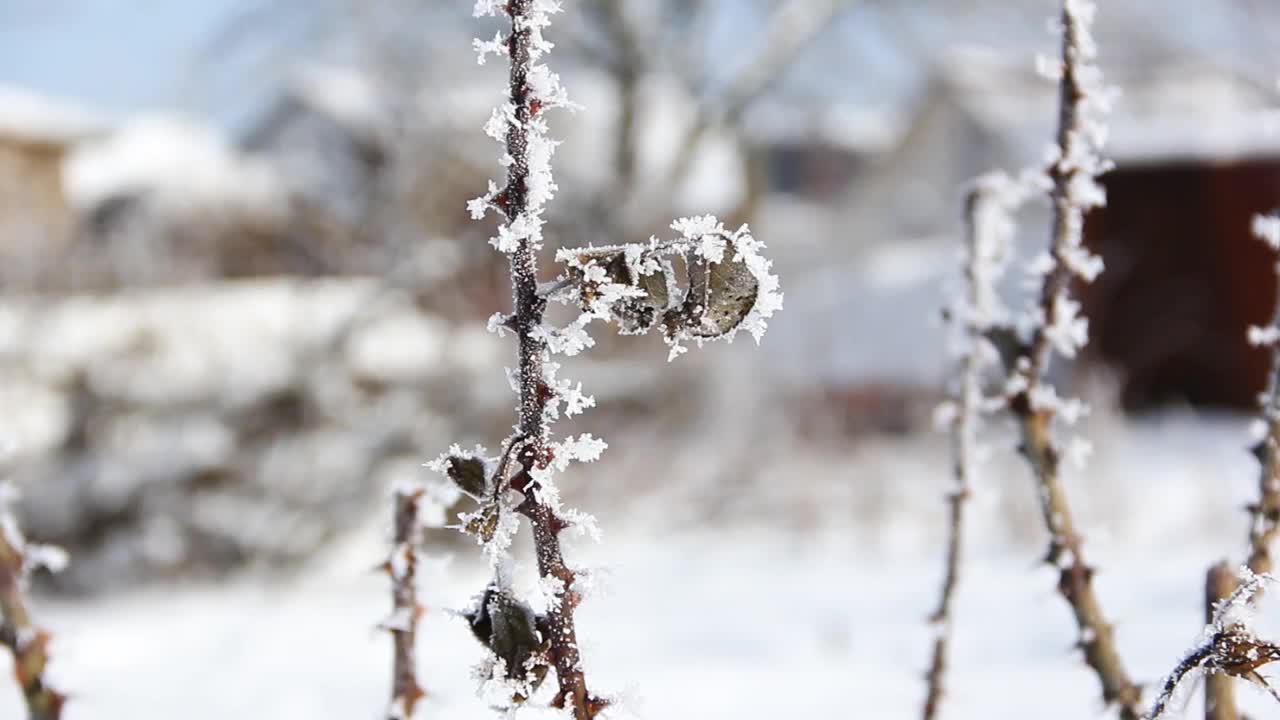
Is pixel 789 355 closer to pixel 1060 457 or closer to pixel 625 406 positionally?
pixel 625 406

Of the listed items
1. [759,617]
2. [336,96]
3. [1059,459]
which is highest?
[336,96]

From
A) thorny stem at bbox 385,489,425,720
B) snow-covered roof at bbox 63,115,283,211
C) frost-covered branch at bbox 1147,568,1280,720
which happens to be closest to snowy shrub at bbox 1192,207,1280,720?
frost-covered branch at bbox 1147,568,1280,720

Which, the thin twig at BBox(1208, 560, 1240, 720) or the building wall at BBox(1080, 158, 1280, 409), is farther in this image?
the building wall at BBox(1080, 158, 1280, 409)

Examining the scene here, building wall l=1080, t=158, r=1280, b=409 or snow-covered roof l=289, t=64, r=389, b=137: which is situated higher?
snow-covered roof l=289, t=64, r=389, b=137

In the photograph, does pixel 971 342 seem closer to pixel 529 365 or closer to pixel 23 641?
pixel 529 365

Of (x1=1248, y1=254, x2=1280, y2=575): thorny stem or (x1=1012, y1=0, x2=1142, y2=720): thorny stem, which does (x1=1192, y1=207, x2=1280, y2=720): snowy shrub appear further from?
(x1=1012, y1=0, x2=1142, y2=720): thorny stem

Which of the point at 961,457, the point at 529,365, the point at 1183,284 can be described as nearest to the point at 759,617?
the point at 961,457
